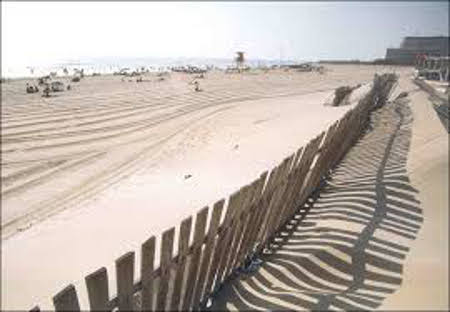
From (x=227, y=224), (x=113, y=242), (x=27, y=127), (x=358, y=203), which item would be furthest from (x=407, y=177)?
(x=27, y=127)

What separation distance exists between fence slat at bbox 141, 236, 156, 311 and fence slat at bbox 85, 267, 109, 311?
0.31m

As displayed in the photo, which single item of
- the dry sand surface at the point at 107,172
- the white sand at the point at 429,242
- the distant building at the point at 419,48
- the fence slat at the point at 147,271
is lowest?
the dry sand surface at the point at 107,172

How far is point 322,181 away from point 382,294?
3.16 m

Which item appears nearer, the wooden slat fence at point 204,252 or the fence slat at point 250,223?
the wooden slat fence at point 204,252

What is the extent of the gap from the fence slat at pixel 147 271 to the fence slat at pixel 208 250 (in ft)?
1.82

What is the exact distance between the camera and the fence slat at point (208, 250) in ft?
9.12

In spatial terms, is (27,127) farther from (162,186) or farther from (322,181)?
(322,181)

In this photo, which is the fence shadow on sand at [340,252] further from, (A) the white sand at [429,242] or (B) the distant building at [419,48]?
(B) the distant building at [419,48]

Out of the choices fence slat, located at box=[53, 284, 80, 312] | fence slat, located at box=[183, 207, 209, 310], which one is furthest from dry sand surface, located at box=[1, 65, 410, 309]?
fence slat, located at box=[53, 284, 80, 312]

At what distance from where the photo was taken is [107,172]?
30.3ft

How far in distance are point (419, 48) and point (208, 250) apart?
9734 cm

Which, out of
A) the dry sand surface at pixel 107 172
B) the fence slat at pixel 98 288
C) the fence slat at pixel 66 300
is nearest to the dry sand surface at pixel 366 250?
the fence slat at pixel 98 288

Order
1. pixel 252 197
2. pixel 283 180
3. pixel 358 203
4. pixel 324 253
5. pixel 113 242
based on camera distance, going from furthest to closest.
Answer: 1. pixel 113 242
2. pixel 358 203
3. pixel 283 180
4. pixel 324 253
5. pixel 252 197

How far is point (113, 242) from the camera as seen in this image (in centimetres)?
523
